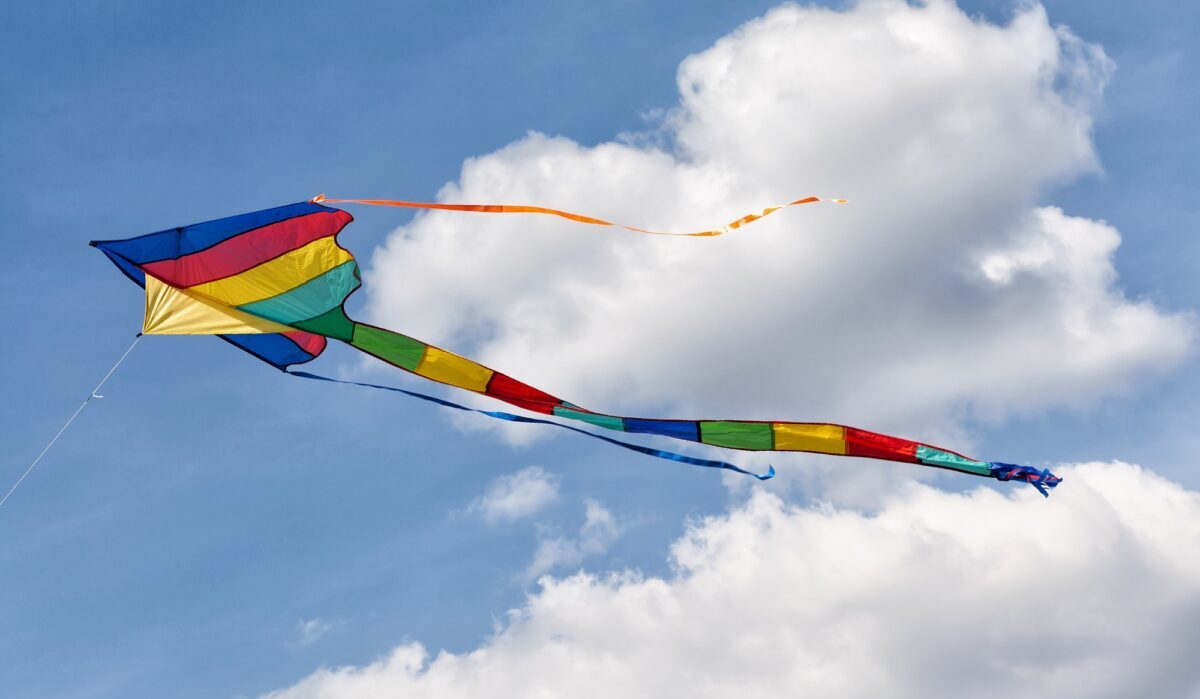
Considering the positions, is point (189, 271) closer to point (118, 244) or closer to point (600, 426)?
point (118, 244)

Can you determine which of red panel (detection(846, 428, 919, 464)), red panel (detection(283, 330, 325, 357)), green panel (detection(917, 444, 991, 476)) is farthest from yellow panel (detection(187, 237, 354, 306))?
green panel (detection(917, 444, 991, 476))

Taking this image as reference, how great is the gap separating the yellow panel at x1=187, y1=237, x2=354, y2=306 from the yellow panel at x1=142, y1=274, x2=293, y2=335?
0.87ft

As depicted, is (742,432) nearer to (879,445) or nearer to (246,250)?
(879,445)

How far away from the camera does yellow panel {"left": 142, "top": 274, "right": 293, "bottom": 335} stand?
91.2 ft

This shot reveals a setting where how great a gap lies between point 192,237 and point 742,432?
41.7 feet

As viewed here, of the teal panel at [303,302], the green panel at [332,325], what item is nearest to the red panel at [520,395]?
the green panel at [332,325]

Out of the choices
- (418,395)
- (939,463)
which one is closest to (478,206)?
(418,395)

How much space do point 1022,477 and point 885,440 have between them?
2.64 meters

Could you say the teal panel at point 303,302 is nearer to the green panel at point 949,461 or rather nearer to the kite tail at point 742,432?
the kite tail at point 742,432

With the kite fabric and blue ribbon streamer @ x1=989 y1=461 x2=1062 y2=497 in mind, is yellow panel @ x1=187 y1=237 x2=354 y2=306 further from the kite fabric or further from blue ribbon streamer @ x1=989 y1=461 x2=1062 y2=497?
blue ribbon streamer @ x1=989 y1=461 x2=1062 y2=497

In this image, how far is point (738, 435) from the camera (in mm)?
25312

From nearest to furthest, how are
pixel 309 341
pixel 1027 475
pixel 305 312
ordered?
pixel 1027 475 → pixel 305 312 → pixel 309 341

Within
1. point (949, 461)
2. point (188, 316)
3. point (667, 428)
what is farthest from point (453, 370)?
point (949, 461)

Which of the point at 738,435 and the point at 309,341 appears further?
the point at 309,341
